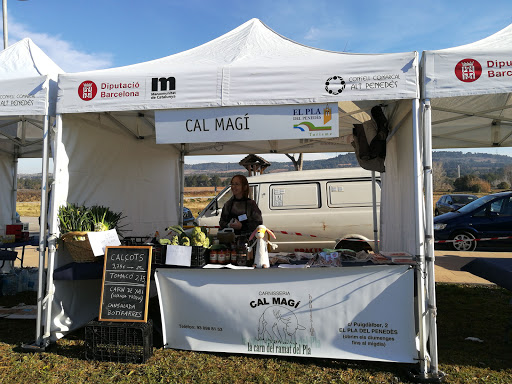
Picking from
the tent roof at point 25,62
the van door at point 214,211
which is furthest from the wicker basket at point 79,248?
the van door at point 214,211

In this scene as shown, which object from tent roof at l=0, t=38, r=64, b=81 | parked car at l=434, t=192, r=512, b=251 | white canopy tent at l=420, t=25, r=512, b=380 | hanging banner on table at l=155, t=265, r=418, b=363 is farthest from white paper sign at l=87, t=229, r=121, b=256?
parked car at l=434, t=192, r=512, b=251

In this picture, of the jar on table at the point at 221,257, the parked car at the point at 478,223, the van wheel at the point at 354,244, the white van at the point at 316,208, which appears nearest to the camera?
the jar on table at the point at 221,257

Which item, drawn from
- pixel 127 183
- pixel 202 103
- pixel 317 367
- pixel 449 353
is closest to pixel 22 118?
pixel 127 183

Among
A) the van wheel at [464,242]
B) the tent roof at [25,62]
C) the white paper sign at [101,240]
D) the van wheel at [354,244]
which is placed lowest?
the van wheel at [464,242]

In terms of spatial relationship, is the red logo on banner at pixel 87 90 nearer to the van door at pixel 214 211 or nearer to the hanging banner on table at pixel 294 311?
the hanging banner on table at pixel 294 311

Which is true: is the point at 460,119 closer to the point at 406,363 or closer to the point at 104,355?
the point at 406,363

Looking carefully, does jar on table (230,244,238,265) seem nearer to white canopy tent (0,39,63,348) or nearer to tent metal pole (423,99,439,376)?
tent metal pole (423,99,439,376)

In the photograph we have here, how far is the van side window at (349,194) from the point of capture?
7504mm

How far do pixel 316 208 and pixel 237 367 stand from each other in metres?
4.55

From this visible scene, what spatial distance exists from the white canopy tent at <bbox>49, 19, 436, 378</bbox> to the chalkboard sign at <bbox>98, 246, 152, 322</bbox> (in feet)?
2.03

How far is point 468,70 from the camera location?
10.7 feet

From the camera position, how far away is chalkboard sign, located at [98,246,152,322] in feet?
12.2

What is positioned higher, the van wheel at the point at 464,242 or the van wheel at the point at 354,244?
the van wheel at the point at 354,244

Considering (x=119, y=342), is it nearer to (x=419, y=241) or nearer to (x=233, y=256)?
(x=233, y=256)
